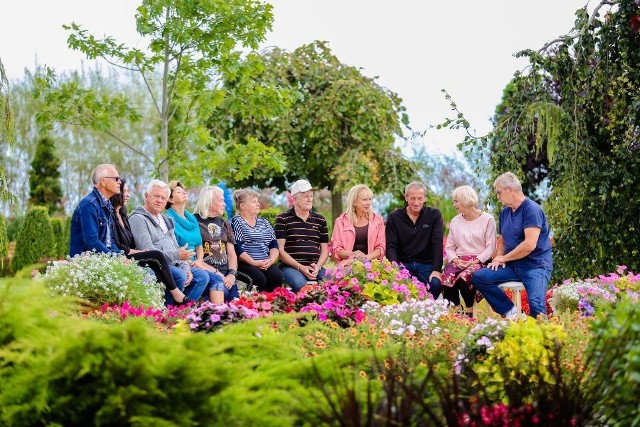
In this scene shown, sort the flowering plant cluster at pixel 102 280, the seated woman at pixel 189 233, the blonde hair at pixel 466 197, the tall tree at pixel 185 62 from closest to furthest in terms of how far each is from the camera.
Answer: the flowering plant cluster at pixel 102 280
the blonde hair at pixel 466 197
the seated woman at pixel 189 233
the tall tree at pixel 185 62

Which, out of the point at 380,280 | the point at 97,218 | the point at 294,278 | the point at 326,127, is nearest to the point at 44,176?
the point at 326,127

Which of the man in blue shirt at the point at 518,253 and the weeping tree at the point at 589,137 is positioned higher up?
the weeping tree at the point at 589,137

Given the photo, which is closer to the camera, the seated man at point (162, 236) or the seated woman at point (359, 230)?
the seated man at point (162, 236)

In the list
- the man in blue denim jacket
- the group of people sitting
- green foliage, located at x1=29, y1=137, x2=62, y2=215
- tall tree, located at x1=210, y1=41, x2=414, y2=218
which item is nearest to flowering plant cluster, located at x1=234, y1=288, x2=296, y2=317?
the group of people sitting

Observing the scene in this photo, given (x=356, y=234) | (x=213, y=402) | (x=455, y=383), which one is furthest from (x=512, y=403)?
(x=356, y=234)

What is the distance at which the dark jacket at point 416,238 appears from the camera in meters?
8.15

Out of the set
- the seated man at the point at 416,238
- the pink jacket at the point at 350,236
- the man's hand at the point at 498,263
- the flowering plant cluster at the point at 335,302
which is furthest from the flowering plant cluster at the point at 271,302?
the man's hand at the point at 498,263

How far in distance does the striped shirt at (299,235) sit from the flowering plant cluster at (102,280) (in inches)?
73.8

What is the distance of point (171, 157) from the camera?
11.6 metres

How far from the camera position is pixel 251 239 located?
330 inches

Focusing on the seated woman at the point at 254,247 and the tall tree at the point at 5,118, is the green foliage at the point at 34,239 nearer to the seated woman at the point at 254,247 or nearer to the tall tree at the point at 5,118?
the tall tree at the point at 5,118

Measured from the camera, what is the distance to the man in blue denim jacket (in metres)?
6.91

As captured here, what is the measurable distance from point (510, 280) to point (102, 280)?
3.32m

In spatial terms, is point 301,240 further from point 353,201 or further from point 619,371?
point 619,371
